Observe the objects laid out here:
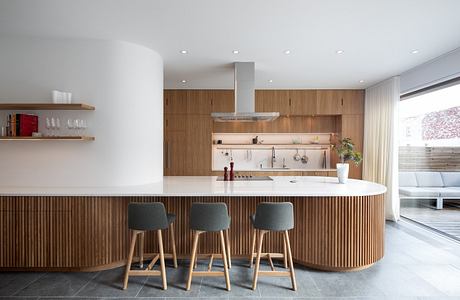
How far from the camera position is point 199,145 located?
6352 mm

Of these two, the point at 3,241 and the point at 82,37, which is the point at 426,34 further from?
the point at 3,241

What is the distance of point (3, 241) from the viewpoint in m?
3.29

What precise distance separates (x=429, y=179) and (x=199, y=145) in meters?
4.40

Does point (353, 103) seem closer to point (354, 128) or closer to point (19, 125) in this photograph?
point (354, 128)

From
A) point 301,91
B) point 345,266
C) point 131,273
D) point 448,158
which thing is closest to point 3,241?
point 131,273

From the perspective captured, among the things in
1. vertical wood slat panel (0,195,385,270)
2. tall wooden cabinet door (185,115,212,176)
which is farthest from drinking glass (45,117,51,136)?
tall wooden cabinet door (185,115,212,176)

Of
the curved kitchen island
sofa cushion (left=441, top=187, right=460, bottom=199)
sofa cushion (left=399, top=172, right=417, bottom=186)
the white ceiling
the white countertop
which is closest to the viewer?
the white ceiling

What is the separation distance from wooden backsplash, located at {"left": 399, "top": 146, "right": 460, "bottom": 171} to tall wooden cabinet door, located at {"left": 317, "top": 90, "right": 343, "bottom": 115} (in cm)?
153

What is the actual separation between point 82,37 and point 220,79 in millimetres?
2556

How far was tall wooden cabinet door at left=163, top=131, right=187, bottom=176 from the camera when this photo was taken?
6.32m

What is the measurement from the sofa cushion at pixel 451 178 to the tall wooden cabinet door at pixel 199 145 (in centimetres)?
428

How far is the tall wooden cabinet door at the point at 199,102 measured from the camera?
638 centimetres

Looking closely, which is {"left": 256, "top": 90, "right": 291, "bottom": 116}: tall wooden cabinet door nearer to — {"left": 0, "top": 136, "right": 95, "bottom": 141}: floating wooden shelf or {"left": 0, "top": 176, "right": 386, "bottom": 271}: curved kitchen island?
{"left": 0, "top": 176, "right": 386, "bottom": 271}: curved kitchen island

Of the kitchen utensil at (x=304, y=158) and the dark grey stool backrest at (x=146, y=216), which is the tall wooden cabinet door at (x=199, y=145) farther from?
the dark grey stool backrest at (x=146, y=216)
